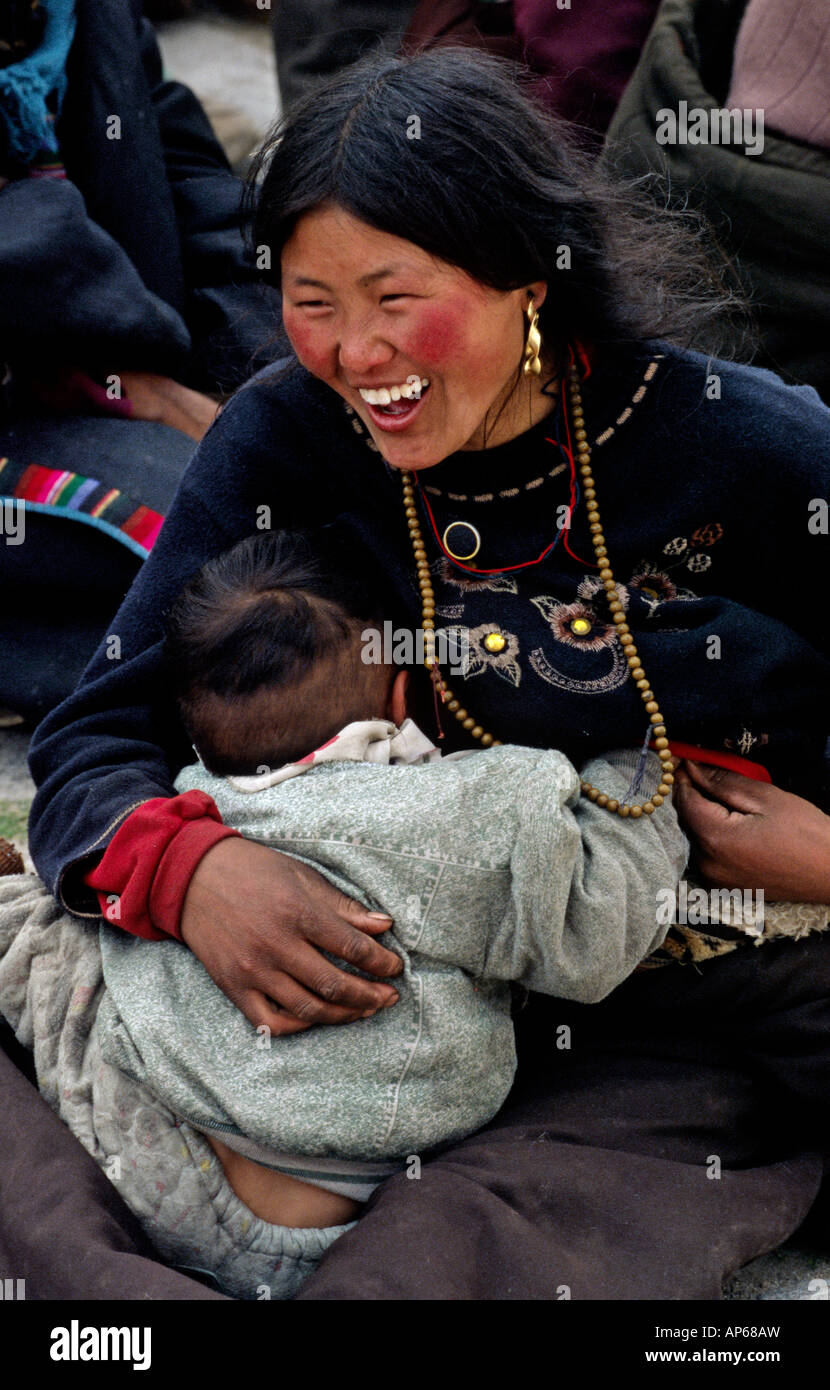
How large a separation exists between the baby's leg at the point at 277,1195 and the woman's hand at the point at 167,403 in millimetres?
A: 1679

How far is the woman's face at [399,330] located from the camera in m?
1.49

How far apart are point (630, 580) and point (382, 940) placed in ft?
1.93

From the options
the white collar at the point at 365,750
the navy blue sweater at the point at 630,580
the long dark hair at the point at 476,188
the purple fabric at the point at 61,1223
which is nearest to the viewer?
the purple fabric at the point at 61,1223

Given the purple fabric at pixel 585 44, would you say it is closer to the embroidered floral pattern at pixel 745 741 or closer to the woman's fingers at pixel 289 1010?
the embroidered floral pattern at pixel 745 741

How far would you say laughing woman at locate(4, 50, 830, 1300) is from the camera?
1494 mm

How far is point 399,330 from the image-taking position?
4.94 ft

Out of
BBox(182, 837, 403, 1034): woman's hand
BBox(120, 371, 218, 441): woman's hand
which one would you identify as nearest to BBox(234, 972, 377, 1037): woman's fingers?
BBox(182, 837, 403, 1034): woman's hand

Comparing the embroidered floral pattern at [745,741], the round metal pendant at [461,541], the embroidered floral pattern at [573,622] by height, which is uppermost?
the round metal pendant at [461,541]

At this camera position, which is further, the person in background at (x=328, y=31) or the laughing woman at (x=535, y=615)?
the person in background at (x=328, y=31)

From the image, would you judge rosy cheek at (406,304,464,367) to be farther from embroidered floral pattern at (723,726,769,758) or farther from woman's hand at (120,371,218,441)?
woman's hand at (120,371,218,441)

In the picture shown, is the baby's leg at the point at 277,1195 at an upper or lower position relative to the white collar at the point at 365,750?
lower

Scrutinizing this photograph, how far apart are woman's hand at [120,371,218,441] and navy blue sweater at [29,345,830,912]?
103 cm

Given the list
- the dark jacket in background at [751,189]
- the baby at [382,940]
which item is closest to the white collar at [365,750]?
the baby at [382,940]
